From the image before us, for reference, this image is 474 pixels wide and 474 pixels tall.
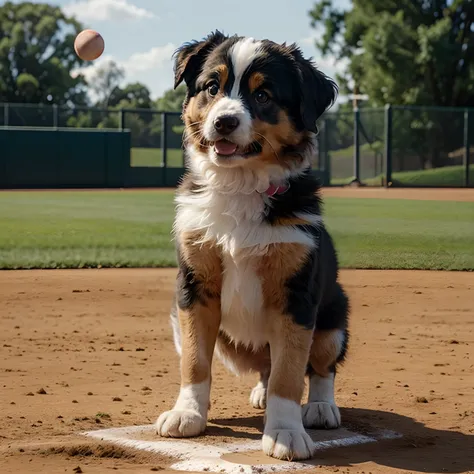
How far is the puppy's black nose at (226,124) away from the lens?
4.48m

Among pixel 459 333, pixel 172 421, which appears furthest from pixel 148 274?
pixel 172 421

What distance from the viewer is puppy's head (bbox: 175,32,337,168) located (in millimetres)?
4566

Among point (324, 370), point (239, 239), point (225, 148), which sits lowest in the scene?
point (324, 370)

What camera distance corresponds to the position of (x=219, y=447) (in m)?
4.54

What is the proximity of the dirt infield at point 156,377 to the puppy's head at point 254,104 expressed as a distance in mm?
1408

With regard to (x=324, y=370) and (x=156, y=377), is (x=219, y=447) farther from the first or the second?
(x=156, y=377)

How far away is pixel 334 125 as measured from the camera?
3875 cm

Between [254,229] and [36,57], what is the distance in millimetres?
70237

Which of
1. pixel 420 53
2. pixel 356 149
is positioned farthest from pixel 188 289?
pixel 420 53

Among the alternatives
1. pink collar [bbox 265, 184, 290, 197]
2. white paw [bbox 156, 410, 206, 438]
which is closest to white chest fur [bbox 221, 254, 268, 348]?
pink collar [bbox 265, 184, 290, 197]

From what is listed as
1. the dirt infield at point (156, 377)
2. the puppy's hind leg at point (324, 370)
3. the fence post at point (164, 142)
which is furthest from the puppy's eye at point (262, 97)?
the fence post at point (164, 142)

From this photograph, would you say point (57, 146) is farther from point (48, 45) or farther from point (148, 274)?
point (48, 45)

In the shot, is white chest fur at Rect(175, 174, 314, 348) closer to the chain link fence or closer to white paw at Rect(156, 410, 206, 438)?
white paw at Rect(156, 410, 206, 438)

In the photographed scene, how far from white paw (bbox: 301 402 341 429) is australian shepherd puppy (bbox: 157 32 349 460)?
12mm
